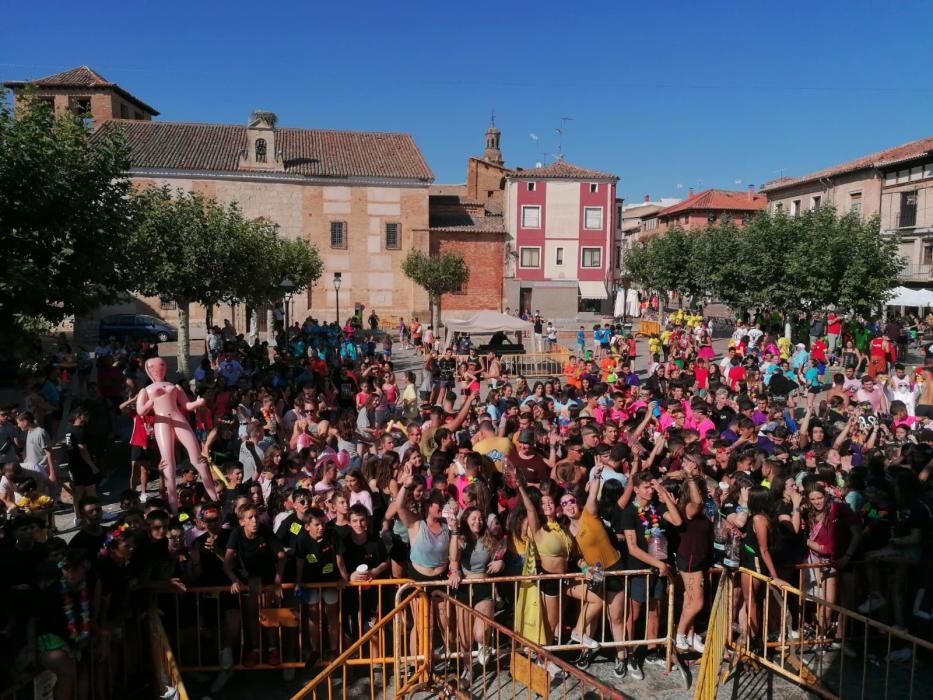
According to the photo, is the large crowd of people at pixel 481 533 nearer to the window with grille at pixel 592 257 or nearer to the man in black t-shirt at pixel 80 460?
the man in black t-shirt at pixel 80 460

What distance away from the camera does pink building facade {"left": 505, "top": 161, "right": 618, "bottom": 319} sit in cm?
4709

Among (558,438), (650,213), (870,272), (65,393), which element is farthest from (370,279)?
(650,213)

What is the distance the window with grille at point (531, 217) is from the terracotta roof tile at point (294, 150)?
27.2 ft

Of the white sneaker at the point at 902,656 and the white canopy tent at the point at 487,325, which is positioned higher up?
the white canopy tent at the point at 487,325

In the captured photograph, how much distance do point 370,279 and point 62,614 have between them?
38253mm

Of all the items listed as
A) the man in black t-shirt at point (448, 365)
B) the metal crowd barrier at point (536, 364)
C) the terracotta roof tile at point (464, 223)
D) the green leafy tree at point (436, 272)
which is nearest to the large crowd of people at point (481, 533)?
the man in black t-shirt at point (448, 365)

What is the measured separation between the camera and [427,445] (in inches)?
340

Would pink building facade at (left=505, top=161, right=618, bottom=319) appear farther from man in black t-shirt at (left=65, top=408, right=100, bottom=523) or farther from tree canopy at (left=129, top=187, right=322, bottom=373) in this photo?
man in black t-shirt at (left=65, top=408, right=100, bottom=523)

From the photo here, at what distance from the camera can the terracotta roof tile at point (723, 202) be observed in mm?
62625

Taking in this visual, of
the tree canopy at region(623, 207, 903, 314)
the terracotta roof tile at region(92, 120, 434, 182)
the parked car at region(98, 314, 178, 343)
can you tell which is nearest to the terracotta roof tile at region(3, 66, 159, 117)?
the terracotta roof tile at region(92, 120, 434, 182)

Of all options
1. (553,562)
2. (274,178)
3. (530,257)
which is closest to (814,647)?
(553,562)

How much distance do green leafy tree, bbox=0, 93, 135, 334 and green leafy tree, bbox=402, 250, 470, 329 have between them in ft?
95.8

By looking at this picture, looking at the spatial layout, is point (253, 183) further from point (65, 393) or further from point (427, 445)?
point (427, 445)

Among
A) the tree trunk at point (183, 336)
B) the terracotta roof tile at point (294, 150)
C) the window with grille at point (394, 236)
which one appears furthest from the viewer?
the window with grille at point (394, 236)
